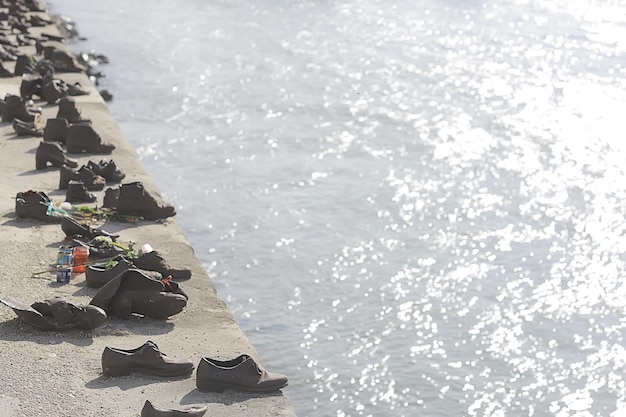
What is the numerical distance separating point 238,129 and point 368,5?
672cm

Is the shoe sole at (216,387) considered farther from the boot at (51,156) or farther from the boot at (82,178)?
the boot at (51,156)

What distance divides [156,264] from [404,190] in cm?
387

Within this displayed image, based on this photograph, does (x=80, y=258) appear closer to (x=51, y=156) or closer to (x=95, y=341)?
(x=95, y=341)

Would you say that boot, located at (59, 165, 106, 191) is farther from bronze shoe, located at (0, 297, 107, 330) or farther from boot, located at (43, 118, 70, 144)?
bronze shoe, located at (0, 297, 107, 330)

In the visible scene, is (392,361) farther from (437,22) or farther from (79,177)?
(437,22)

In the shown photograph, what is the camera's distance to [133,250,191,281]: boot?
557 cm

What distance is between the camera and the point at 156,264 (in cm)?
561

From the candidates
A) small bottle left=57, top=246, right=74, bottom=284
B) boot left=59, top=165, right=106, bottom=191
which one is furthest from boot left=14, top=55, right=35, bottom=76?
small bottle left=57, top=246, right=74, bottom=284

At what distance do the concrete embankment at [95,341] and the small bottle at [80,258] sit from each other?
6 cm

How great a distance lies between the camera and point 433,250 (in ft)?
26.1

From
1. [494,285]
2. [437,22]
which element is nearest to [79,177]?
[494,285]

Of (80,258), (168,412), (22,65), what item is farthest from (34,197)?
(22,65)

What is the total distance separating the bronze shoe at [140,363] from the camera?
14.9 feet

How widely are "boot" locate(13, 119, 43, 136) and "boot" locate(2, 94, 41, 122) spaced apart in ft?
1.07
